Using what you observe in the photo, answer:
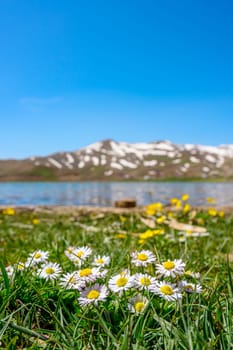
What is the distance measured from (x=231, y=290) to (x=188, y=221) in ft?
16.3

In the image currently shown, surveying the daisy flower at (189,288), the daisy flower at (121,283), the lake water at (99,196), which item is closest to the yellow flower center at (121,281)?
the daisy flower at (121,283)

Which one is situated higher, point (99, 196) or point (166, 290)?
point (166, 290)

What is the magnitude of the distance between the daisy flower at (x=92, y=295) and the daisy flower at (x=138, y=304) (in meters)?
0.12

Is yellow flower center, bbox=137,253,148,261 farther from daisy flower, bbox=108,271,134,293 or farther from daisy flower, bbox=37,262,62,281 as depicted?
daisy flower, bbox=37,262,62,281

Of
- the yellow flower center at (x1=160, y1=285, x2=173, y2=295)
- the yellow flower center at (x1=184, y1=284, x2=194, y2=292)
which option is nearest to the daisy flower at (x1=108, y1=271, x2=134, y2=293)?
the yellow flower center at (x1=160, y1=285, x2=173, y2=295)

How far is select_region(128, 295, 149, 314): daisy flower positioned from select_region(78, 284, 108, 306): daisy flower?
0.38ft

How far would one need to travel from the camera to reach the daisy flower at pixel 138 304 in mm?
1176

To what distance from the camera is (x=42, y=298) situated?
1.32 meters

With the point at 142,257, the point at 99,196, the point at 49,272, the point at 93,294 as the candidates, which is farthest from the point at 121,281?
the point at 99,196

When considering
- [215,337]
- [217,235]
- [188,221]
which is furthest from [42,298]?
[188,221]

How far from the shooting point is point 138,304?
3.90ft

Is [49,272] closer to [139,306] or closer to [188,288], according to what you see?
[139,306]

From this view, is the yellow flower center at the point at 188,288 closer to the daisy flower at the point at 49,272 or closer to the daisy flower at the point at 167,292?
the daisy flower at the point at 167,292

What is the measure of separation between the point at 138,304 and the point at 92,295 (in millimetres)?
179
